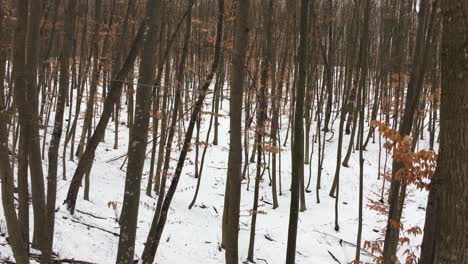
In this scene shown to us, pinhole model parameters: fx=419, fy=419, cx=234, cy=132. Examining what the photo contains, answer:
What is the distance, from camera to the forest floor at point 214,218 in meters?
8.72

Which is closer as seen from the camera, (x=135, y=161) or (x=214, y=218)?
(x=135, y=161)

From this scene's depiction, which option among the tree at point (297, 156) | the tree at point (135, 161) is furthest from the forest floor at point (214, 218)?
the tree at point (297, 156)

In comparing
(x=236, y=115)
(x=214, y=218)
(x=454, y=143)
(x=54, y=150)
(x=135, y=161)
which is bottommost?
(x=214, y=218)

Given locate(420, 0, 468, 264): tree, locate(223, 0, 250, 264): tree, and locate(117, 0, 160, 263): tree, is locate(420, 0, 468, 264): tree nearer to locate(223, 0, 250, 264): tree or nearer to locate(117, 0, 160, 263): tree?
locate(223, 0, 250, 264): tree

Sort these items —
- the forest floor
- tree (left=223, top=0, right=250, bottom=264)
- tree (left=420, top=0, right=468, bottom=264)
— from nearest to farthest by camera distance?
tree (left=420, top=0, right=468, bottom=264)
tree (left=223, top=0, right=250, bottom=264)
the forest floor

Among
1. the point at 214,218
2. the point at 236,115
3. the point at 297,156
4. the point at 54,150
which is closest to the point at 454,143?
the point at 236,115

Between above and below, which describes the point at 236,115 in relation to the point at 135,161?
above

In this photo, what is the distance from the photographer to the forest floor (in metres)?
8.72

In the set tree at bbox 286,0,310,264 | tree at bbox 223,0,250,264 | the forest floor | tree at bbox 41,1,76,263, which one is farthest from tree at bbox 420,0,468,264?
the forest floor

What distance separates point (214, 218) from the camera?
13.2 metres

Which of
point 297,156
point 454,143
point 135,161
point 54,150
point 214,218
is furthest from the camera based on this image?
point 214,218

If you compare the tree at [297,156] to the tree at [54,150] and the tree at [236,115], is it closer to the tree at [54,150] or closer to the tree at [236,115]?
the tree at [236,115]

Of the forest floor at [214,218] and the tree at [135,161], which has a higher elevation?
the tree at [135,161]

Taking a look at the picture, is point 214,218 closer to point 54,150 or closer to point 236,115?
point 54,150
